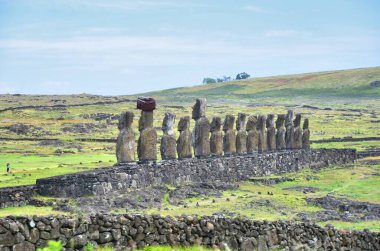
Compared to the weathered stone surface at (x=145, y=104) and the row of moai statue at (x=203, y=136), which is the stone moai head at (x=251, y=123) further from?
the weathered stone surface at (x=145, y=104)

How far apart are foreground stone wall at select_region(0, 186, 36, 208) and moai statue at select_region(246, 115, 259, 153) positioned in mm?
17600

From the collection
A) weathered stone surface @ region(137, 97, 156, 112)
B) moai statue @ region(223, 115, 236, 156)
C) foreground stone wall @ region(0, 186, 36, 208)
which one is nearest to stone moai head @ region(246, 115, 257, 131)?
moai statue @ region(223, 115, 236, 156)

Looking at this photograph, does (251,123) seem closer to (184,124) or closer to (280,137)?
(280,137)

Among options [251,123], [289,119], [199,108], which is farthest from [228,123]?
[289,119]

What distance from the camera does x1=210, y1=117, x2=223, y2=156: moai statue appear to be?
39.4m

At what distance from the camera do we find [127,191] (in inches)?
1169

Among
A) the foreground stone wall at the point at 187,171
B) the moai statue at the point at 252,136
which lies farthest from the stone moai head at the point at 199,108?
the moai statue at the point at 252,136

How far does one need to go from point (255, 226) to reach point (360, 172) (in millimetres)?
27330

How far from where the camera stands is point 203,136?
38.1 m

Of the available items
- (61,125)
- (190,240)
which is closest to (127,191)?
(190,240)

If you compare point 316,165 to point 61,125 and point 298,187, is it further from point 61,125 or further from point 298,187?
point 61,125

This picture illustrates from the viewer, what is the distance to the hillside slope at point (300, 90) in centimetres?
13225

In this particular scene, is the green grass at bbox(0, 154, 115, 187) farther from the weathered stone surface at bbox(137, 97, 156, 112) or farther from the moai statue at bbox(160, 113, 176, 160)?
the weathered stone surface at bbox(137, 97, 156, 112)

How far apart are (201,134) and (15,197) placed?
12.2 metres
